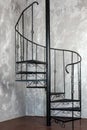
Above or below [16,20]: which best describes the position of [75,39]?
below

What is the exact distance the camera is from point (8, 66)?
669 cm

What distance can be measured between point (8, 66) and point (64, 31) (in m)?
1.70

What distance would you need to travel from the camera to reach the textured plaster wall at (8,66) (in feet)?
21.2

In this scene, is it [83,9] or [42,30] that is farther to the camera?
[42,30]

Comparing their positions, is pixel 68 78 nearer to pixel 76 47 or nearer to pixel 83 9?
pixel 76 47

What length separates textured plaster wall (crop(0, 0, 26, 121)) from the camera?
645cm

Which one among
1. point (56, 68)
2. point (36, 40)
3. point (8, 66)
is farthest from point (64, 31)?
point (8, 66)

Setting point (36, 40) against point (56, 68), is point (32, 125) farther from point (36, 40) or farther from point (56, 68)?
point (36, 40)

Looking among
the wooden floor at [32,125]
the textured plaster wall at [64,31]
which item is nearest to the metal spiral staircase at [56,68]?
the textured plaster wall at [64,31]

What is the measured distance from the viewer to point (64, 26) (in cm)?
711

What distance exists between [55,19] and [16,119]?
108 inches

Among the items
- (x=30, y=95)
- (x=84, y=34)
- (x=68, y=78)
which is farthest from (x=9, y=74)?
(x=84, y=34)

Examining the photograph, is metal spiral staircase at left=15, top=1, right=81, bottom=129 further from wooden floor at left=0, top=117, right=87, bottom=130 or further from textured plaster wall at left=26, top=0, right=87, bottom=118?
wooden floor at left=0, top=117, right=87, bottom=130

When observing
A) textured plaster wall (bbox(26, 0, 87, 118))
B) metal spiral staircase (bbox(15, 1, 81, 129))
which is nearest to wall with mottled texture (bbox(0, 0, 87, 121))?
textured plaster wall (bbox(26, 0, 87, 118))
